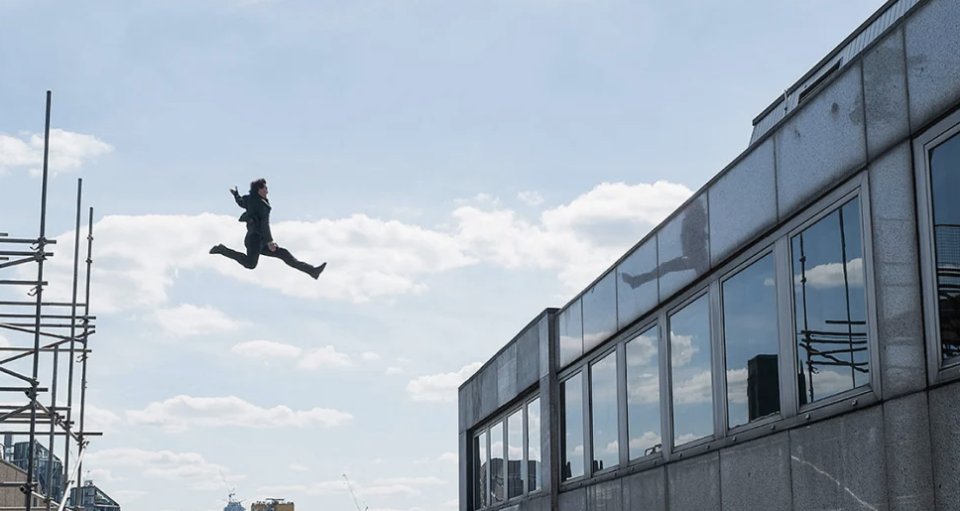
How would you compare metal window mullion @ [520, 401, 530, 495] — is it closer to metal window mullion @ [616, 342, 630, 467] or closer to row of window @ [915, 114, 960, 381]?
metal window mullion @ [616, 342, 630, 467]

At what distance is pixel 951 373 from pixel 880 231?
1538 mm

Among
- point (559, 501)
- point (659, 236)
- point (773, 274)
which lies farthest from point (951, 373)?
point (559, 501)

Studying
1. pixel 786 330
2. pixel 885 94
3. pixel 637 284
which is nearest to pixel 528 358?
pixel 637 284

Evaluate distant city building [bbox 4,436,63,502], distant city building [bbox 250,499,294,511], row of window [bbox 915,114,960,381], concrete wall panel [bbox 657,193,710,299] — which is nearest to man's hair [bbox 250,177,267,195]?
concrete wall panel [bbox 657,193,710,299]

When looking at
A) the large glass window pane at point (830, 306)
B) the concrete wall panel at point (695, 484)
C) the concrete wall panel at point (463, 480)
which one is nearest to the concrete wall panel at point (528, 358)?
the concrete wall panel at point (463, 480)

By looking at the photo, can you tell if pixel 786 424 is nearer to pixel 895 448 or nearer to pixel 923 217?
pixel 895 448

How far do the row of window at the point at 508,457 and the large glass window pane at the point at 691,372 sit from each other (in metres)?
6.85

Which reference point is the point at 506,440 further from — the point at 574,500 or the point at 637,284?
the point at 637,284

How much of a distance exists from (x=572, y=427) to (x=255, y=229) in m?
7.45

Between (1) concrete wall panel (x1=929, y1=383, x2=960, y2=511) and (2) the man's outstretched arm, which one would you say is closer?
(1) concrete wall panel (x1=929, y1=383, x2=960, y2=511)

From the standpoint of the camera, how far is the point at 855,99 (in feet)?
34.7

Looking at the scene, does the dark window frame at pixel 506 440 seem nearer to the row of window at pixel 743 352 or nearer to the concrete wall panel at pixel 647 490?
the row of window at pixel 743 352

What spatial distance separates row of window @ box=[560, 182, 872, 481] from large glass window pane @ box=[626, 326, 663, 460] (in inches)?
0.5

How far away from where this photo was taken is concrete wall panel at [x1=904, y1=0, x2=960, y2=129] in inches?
359
